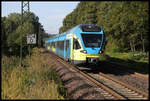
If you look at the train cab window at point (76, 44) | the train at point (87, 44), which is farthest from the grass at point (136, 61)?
the train cab window at point (76, 44)

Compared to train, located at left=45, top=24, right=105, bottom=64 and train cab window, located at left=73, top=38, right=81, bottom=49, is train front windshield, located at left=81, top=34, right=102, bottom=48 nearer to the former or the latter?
train, located at left=45, top=24, right=105, bottom=64

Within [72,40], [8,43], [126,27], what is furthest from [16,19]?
[72,40]

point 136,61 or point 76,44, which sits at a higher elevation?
point 76,44

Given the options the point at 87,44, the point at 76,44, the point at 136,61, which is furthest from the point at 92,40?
the point at 136,61

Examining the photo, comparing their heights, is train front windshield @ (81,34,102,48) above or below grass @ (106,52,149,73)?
above

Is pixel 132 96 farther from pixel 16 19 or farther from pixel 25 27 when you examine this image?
pixel 16 19

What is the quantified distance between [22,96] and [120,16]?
26.2 m

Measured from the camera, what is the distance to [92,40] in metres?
13.7

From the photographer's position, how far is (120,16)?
101 feet

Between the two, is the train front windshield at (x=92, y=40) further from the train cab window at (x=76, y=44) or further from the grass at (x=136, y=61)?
the grass at (x=136, y=61)

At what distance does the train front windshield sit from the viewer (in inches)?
532

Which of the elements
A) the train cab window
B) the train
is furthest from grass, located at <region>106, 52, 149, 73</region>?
the train cab window

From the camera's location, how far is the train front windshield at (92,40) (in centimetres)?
1352

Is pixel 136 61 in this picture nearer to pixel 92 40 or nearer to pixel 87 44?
pixel 92 40
